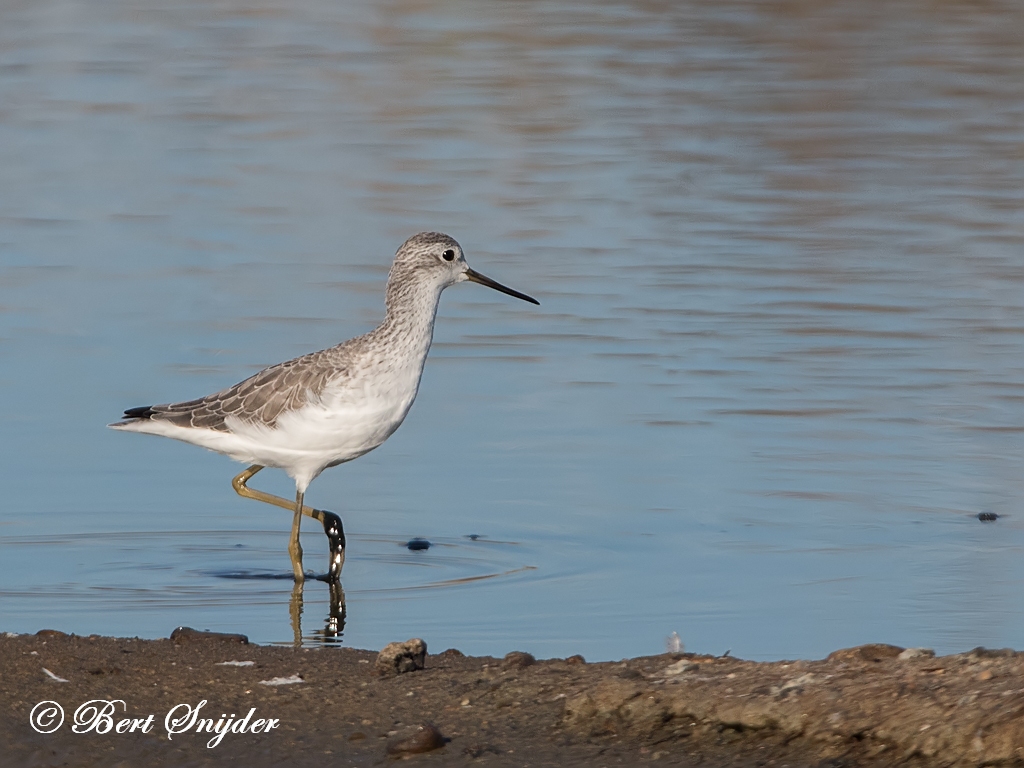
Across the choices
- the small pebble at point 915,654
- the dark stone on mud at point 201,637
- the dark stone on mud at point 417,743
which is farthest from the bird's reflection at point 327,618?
the small pebble at point 915,654

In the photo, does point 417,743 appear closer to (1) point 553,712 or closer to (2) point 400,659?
(1) point 553,712

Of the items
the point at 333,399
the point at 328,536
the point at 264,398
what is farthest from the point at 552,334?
the point at 328,536

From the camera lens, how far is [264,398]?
9.36 meters

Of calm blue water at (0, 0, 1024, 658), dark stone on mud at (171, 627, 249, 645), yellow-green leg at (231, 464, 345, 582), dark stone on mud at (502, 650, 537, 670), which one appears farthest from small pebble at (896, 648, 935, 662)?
yellow-green leg at (231, 464, 345, 582)

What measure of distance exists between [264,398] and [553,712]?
3731 mm

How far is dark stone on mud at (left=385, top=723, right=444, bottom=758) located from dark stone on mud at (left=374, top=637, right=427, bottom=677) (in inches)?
31.5

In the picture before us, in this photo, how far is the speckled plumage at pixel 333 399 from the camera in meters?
9.10

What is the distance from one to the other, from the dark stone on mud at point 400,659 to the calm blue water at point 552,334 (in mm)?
1041

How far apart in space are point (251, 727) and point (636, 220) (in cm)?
1081

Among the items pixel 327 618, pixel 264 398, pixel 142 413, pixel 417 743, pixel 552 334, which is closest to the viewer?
pixel 417 743

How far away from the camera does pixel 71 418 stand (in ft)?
36.4

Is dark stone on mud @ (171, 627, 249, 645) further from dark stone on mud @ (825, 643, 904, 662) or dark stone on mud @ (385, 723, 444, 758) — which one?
dark stone on mud @ (825, 643, 904, 662)

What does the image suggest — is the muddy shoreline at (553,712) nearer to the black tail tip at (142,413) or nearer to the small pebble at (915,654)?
the small pebble at (915,654)

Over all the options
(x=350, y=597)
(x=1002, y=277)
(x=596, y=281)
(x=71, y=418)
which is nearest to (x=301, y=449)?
(x=350, y=597)
